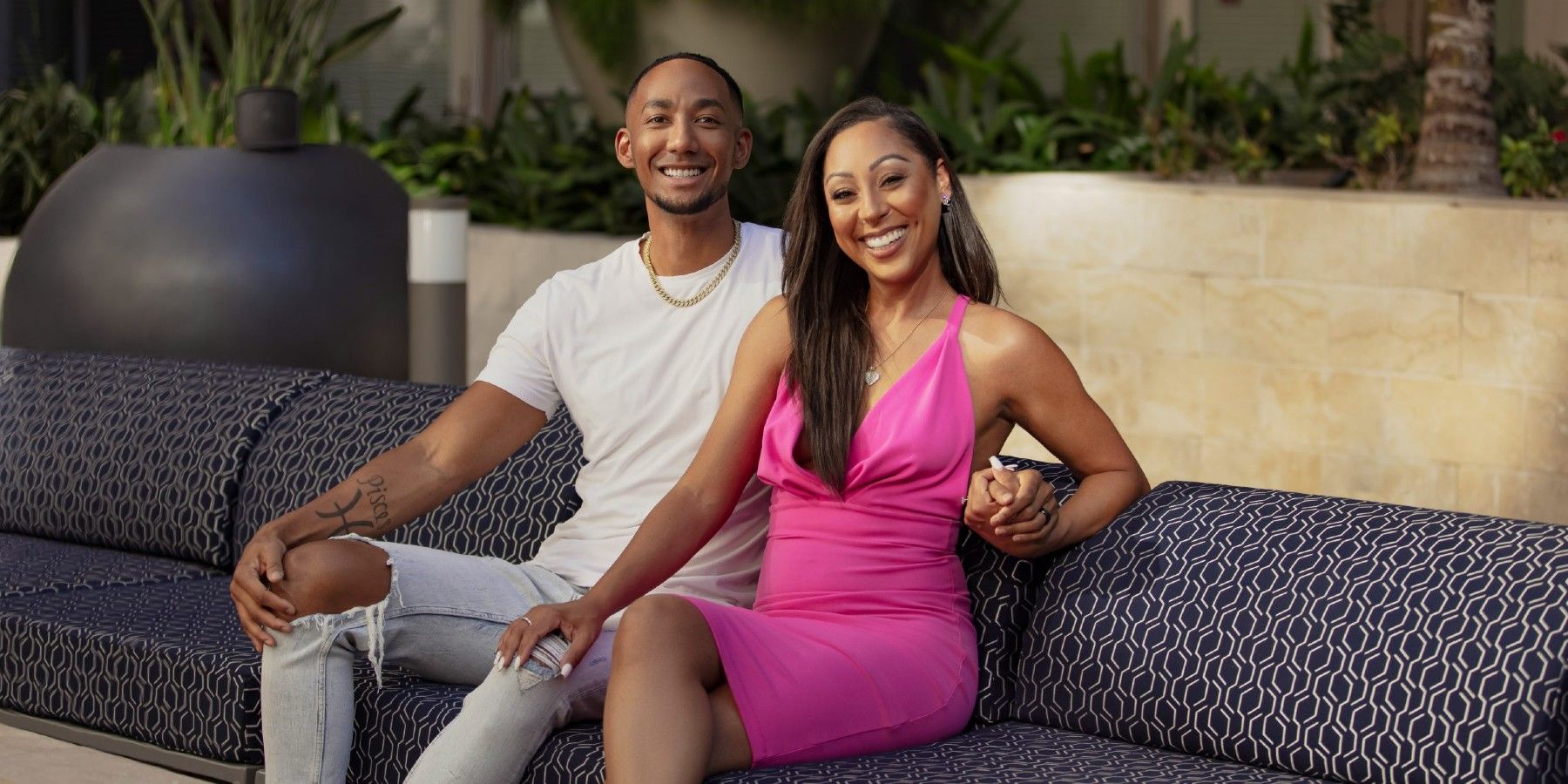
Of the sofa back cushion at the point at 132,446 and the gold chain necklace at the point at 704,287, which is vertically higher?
the gold chain necklace at the point at 704,287

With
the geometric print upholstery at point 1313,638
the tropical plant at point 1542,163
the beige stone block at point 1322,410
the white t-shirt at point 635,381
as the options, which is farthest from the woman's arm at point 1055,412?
the tropical plant at point 1542,163

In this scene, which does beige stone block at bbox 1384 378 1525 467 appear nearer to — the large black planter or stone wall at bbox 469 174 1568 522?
stone wall at bbox 469 174 1568 522

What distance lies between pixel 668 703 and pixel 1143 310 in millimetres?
4641

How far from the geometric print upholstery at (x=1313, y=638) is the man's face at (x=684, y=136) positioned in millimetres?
865

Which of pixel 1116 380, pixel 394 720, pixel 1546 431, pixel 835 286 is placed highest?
pixel 835 286

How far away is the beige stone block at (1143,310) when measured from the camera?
6781mm

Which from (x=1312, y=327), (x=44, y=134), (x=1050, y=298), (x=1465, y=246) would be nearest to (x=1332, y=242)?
(x=1312, y=327)

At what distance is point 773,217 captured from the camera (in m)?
8.42

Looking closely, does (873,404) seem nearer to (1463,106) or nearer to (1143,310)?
(1143,310)

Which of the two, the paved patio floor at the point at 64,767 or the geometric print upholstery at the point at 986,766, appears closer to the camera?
the geometric print upholstery at the point at 986,766

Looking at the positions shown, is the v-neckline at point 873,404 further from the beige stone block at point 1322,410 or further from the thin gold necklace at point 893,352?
the beige stone block at point 1322,410

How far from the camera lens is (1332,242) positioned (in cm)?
641

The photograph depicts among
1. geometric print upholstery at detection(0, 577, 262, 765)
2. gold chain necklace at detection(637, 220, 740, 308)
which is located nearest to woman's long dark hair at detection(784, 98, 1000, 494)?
gold chain necklace at detection(637, 220, 740, 308)

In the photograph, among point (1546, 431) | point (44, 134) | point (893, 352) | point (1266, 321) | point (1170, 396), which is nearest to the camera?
point (893, 352)
